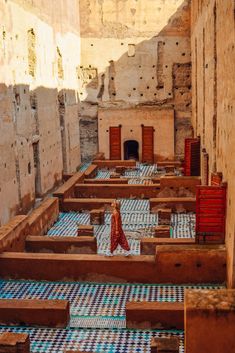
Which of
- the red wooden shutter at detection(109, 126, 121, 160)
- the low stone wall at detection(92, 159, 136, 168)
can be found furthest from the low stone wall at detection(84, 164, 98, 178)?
the red wooden shutter at detection(109, 126, 121, 160)

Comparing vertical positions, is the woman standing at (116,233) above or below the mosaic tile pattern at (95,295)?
above

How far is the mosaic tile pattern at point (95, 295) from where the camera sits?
7.06 m

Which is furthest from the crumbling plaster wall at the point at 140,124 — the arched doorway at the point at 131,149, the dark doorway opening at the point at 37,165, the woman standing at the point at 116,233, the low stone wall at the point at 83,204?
the woman standing at the point at 116,233

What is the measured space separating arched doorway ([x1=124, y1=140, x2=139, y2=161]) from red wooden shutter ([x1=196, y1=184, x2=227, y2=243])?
13051mm

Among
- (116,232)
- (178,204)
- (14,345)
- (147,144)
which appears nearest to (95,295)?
(116,232)

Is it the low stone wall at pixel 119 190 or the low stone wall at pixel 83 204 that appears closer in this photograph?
the low stone wall at pixel 83 204

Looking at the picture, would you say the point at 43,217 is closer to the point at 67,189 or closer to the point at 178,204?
the point at 67,189

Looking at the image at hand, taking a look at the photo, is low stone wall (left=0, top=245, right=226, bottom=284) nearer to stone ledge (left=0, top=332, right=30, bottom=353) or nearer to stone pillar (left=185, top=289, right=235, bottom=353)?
stone pillar (left=185, top=289, right=235, bottom=353)

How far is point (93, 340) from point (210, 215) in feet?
10.7

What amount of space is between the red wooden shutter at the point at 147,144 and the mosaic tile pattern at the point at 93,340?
1479 cm

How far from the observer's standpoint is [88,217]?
41.5 ft

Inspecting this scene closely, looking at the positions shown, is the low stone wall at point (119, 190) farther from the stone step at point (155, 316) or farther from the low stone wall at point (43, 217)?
the stone step at point (155, 316)

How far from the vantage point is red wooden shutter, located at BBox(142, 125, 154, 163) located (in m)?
21.0

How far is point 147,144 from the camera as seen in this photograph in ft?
69.3
